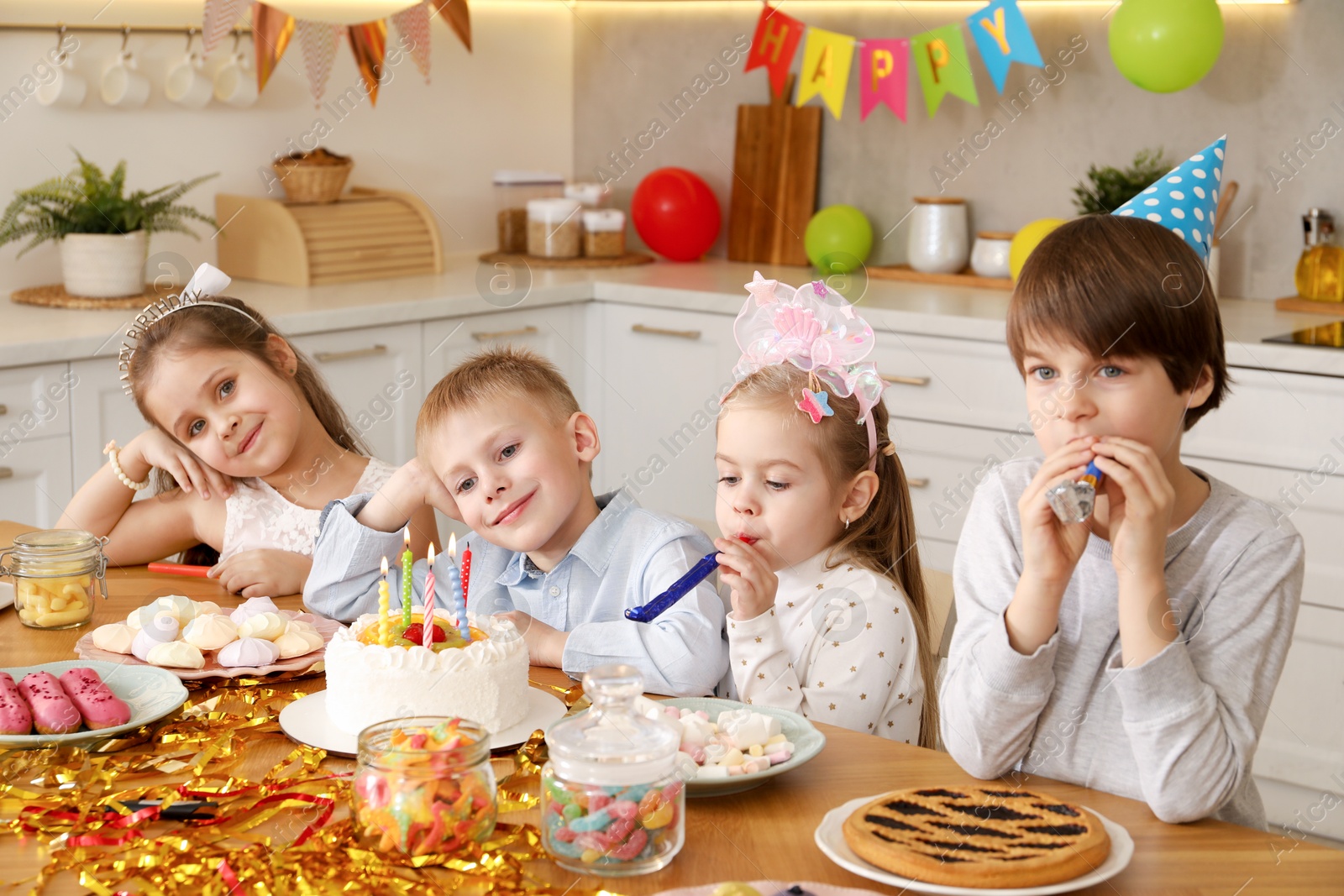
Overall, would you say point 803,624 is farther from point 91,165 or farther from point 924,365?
point 91,165

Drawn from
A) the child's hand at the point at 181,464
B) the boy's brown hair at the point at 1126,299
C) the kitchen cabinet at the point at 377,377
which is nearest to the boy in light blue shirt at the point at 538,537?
the child's hand at the point at 181,464

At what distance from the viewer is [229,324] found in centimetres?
170

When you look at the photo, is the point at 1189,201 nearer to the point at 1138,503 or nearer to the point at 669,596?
the point at 1138,503

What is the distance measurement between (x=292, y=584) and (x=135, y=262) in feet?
4.42

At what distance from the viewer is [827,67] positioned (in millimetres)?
3092

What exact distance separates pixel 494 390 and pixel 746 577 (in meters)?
0.34

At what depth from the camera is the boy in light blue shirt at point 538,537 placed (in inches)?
49.3

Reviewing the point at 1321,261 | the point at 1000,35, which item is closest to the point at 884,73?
the point at 1000,35

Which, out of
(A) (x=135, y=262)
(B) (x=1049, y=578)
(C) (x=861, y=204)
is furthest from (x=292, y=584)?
(C) (x=861, y=204)

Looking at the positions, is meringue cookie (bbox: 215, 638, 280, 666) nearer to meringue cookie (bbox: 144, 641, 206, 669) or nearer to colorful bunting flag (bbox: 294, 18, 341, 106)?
meringue cookie (bbox: 144, 641, 206, 669)

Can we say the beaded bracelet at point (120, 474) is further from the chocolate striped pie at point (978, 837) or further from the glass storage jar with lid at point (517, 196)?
the glass storage jar with lid at point (517, 196)

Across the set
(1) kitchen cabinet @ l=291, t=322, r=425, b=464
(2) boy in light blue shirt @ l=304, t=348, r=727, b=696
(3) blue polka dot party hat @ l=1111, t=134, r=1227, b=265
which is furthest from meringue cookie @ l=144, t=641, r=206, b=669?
(1) kitchen cabinet @ l=291, t=322, r=425, b=464

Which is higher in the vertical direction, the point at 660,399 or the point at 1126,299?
the point at 1126,299

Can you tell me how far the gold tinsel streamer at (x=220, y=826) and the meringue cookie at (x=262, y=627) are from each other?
0.16 m
